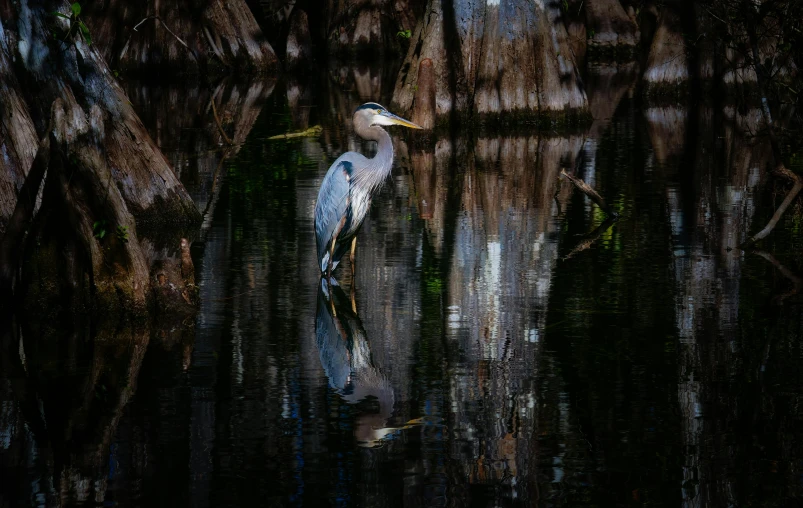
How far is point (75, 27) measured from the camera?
11188 millimetres

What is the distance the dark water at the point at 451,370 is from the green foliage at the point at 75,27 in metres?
1.94

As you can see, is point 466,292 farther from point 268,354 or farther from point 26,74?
point 26,74

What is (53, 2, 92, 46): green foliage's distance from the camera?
422 inches

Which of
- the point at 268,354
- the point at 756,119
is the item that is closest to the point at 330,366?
the point at 268,354

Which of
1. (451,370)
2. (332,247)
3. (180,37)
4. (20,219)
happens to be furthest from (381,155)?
(180,37)

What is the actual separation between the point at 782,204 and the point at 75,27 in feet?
19.1

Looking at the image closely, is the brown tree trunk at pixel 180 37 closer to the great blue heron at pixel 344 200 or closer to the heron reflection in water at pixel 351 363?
the great blue heron at pixel 344 200

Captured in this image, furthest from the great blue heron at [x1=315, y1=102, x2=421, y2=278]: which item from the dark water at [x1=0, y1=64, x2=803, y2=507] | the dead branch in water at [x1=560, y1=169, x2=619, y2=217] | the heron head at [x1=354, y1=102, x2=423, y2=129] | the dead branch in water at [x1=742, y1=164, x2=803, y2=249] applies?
the dead branch in water at [x1=742, y1=164, x2=803, y2=249]

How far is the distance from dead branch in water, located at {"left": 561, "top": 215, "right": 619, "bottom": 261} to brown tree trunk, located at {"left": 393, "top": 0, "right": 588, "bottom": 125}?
687 centimetres

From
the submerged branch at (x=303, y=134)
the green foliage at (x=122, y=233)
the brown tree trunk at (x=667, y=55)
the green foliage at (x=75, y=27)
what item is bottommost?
the green foliage at (x=122, y=233)

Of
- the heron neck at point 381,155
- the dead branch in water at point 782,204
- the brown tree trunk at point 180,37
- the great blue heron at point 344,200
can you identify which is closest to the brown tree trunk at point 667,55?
the brown tree trunk at point 180,37

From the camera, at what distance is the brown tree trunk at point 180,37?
1188 inches

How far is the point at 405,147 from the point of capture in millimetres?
18562

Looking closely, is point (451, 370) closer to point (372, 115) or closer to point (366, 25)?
point (372, 115)
